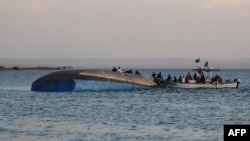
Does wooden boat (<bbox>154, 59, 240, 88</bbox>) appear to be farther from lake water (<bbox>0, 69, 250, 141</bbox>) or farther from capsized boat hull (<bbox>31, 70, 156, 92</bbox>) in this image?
lake water (<bbox>0, 69, 250, 141</bbox>)

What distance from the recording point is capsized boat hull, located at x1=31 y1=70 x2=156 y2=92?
79.8 m

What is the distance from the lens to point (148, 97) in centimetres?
7219

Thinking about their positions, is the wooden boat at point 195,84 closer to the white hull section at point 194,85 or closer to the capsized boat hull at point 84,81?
the white hull section at point 194,85

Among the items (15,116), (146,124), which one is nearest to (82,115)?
(15,116)

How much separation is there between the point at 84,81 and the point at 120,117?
33.6 meters

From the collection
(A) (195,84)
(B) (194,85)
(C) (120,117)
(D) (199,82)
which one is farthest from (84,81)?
(C) (120,117)

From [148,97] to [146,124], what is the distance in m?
30.0

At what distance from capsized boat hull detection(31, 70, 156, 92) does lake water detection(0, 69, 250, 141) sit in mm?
4302

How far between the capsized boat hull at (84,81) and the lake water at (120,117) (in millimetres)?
4302

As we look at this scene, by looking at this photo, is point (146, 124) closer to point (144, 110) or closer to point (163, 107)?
point (144, 110)

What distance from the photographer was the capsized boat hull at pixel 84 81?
79.8 m

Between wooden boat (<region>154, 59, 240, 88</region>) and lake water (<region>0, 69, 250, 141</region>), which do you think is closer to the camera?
lake water (<region>0, 69, 250, 141</region>)

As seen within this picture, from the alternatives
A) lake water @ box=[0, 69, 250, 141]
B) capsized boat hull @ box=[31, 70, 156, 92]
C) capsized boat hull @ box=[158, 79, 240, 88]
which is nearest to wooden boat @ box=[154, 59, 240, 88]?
capsized boat hull @ box=[158, 79, 240, 88]

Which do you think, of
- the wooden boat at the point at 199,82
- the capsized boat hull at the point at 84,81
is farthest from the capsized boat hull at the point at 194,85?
the capsized boat hull at the point at 84,81
